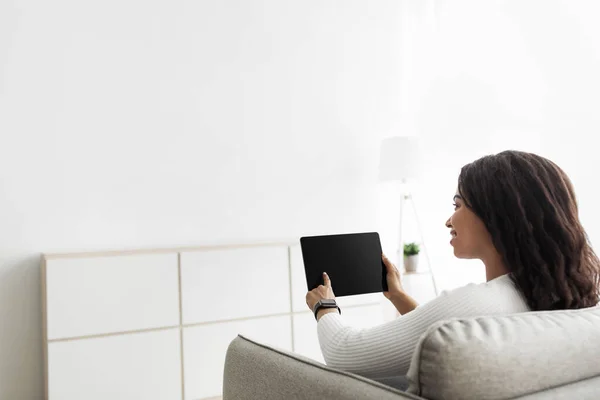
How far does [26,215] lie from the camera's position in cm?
323

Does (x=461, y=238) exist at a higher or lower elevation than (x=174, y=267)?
higher

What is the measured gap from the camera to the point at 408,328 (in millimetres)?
1254

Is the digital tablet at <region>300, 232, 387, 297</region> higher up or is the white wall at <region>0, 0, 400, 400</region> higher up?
the white wall at <region>0, 0, 400, 400</region>

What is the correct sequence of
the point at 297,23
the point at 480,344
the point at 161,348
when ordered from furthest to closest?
1. the point at 297,23
2. the point at 161,348
3. the point at 480,344

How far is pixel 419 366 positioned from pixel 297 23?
3452 millimetres

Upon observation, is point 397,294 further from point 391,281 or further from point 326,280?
point 326,280

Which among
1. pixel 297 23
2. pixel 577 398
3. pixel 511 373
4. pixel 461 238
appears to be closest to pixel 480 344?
pixel 511 373

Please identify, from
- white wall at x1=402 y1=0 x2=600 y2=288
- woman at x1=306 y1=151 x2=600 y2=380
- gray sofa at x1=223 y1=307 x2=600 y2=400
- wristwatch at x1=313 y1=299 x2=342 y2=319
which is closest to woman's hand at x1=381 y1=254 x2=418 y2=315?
wristwatch at x1=313 y1=299 x2=342 y2=319

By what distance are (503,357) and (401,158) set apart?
2.99 meters

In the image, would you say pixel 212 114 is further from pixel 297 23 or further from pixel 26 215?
pixel 26 215

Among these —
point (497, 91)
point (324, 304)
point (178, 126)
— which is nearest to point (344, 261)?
point (324, 304)

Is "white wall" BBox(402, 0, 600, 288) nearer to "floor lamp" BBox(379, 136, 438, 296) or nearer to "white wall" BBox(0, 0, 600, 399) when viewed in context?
"white wall" BBox(0, 0, 600, 399)

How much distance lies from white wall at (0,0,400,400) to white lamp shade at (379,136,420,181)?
326mm

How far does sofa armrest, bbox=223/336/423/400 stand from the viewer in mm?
1109
